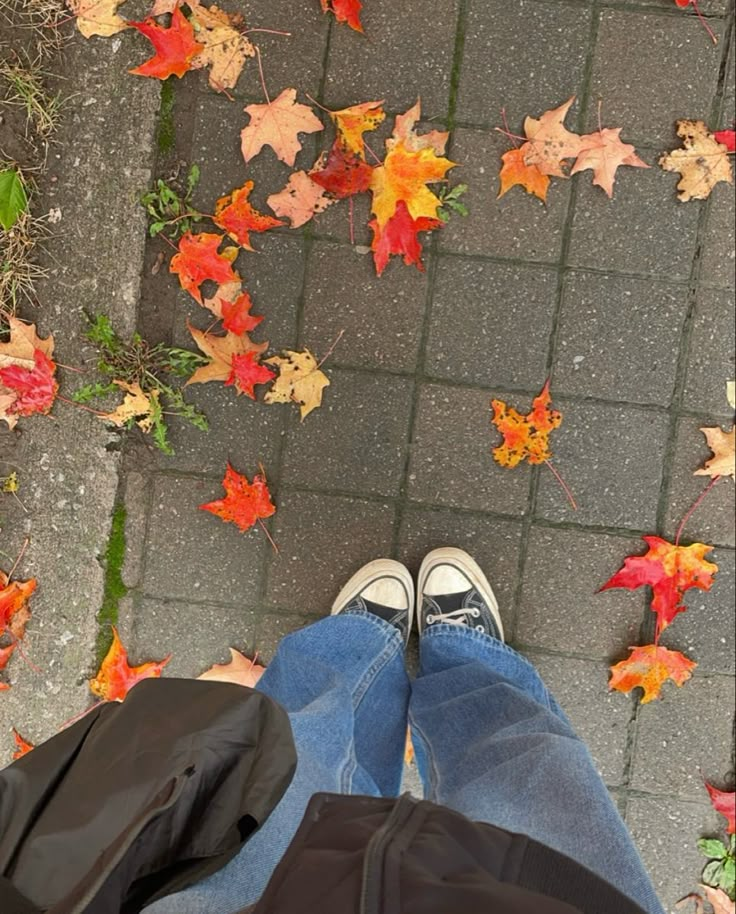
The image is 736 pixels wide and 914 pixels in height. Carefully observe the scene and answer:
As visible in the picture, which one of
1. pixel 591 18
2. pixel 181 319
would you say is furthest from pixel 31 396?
pixel 591 18

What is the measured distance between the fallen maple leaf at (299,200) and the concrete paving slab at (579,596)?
1.14 metres

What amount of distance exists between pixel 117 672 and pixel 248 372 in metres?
1.01

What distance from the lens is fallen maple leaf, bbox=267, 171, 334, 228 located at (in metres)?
2.12

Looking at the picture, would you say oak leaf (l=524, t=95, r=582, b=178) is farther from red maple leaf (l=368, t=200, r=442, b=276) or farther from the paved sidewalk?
red maple leaf (l=368, t=200, r=442, b=276)

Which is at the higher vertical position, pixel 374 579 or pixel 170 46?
pixel 170 46

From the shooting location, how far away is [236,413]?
2.18 m

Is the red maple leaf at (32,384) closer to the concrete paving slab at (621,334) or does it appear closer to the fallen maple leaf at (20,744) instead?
the fallen maple leaf at (20,744)

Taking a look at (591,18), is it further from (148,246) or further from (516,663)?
(516,663)

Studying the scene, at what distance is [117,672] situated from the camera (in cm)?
225

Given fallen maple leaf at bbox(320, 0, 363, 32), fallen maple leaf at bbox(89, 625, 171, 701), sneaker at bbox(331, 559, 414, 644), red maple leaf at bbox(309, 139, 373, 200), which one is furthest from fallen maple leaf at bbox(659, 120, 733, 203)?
fallen maple leaf at bbox(89, 625, 171, 701)

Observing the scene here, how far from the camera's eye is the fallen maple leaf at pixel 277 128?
6.93 ft

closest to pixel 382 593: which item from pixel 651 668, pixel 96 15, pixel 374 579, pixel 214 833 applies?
pixel 374 579

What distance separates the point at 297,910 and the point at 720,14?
95.0 inches

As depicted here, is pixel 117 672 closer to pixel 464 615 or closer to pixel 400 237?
pixel 464 615
